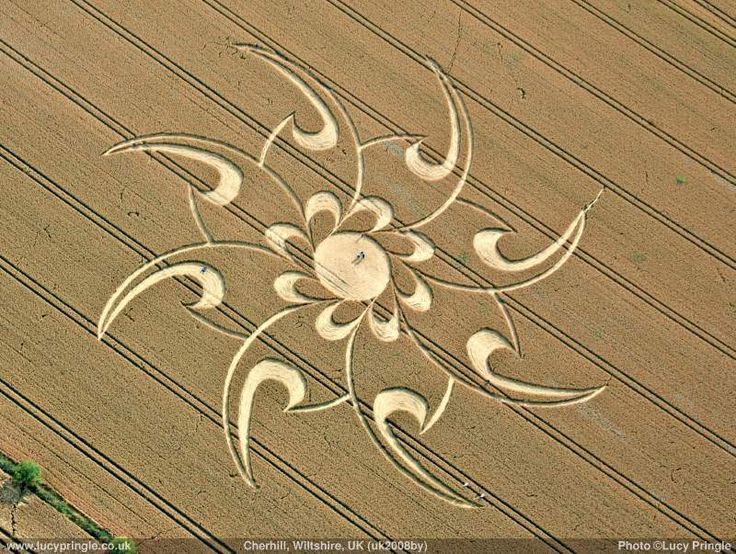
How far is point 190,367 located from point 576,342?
685 cm

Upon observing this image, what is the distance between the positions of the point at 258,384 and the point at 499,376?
13.9ft

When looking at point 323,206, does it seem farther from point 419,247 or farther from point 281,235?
point 419,247

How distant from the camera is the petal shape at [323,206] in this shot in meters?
10.7

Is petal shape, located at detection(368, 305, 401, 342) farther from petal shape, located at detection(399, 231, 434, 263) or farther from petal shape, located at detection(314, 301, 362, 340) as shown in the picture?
petal shape, located at detection(399, 231, 434, 263)

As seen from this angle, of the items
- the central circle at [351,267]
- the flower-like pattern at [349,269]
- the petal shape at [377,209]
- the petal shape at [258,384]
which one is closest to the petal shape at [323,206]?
the flower-like pattern at [349,269]

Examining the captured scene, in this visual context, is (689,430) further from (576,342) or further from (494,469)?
(494,469)

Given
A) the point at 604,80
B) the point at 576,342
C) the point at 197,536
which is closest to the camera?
the point at 197,536

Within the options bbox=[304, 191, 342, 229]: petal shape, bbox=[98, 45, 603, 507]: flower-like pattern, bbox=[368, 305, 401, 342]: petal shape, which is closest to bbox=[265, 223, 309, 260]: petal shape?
bbox=[98, 45, 603, 507]: flower-like pattern

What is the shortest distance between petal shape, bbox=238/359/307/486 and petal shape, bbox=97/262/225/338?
143 cm

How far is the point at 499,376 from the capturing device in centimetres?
1047

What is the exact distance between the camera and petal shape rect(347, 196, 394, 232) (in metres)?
10.8

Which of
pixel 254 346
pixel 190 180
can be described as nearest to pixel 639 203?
pixel 254 346

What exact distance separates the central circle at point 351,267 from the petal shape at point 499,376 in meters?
1.96

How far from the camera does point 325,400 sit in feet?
33.8
